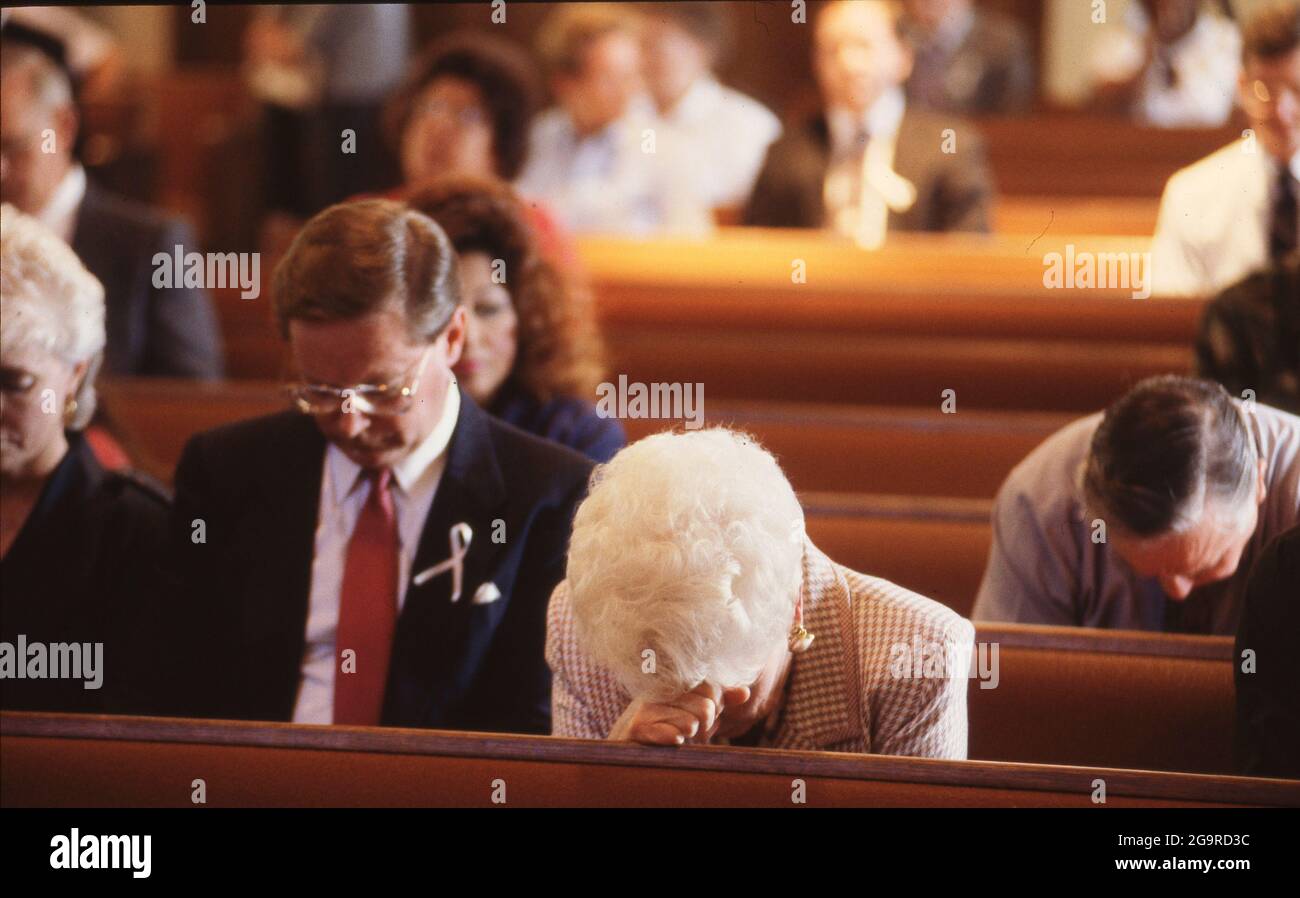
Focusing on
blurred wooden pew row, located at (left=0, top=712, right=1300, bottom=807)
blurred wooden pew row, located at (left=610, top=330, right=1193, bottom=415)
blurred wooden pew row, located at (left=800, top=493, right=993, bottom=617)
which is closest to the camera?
blurred wooden pew row, located at (left=0, top=712, right=1300, bottom=807)

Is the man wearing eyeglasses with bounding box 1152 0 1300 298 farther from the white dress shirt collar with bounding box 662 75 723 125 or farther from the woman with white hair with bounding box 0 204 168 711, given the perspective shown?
the white dress shirt collar with bounding box 662 75 723 125

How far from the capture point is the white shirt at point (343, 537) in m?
2.39

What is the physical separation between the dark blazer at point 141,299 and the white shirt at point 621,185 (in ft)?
6.30

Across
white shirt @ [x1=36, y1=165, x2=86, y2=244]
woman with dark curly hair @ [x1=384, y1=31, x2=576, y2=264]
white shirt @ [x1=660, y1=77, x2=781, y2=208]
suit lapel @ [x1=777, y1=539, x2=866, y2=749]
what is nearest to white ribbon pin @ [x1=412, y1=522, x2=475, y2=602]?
suit lapel @ [x1=777, y1=539, x2=866, y2=749]

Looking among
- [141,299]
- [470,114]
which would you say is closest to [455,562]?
[141,299]

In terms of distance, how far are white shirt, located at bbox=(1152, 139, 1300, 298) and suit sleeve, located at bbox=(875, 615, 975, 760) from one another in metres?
2.03

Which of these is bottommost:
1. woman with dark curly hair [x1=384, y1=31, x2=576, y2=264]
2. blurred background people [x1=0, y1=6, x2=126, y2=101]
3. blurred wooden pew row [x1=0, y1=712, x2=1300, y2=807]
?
blurred wooden pew row [x1=0, y1=712, x2=1300, y2=807]

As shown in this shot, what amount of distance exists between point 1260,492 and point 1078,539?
32cm

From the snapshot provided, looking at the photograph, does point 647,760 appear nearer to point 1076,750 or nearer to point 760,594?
point 760,594

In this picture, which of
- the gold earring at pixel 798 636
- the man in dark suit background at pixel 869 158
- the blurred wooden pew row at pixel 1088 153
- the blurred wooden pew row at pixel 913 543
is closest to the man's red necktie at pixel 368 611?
the gold earring at pixel 798 636

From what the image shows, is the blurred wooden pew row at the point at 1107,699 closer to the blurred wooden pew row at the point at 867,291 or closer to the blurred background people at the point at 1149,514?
the blurred background people at the point at 1149,514

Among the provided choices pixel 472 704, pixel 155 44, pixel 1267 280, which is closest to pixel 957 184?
pixel 1267 280

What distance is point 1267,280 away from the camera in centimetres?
298

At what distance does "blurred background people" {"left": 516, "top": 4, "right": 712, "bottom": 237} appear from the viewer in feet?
18.7
